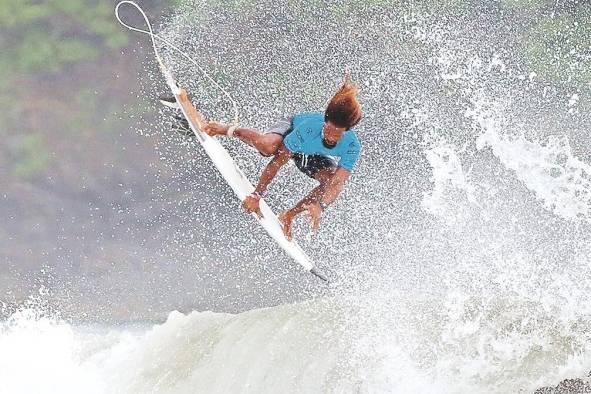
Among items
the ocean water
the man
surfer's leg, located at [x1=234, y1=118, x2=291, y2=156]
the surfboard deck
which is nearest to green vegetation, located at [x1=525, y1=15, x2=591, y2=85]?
the ocean water

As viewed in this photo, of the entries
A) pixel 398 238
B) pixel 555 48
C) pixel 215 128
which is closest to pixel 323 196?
pixel 215 128

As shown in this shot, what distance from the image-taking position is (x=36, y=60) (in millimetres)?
7262

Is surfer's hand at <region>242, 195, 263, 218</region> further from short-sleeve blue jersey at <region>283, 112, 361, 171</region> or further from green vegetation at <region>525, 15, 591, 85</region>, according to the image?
green vegetation at <region>525, 15, 591, 85</region>

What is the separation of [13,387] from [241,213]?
8.38 ft

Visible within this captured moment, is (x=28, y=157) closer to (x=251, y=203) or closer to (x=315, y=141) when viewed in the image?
(x=251, y=203)

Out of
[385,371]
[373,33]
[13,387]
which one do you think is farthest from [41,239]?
[385,371]

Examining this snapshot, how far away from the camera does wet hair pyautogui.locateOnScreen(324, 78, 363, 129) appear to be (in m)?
3.46

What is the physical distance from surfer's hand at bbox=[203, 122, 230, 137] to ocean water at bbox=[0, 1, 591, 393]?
1485mm

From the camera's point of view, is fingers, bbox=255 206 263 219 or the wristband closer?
the wristband

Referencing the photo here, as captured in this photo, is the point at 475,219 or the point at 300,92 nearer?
the point at 475,219

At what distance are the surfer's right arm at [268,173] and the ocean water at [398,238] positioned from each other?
1.16 metres

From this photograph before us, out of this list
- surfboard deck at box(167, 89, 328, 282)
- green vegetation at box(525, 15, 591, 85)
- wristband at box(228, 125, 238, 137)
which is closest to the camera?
wristband at box(228, 125, 238, 137)

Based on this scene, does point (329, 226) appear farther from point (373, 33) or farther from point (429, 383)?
point (429, 383)

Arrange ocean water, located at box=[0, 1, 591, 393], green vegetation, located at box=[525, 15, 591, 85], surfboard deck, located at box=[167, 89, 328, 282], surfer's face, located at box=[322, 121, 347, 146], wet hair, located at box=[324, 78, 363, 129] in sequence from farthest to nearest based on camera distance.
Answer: green vegetation, located at box=[525, 15, 591, 85] → ocean water, located at box=[0, 1, 591, 393] → surfboard deck, located at box=[167, 89, 328, 282] → surfer's face, located at box=[322, 121, 347, 146] → wet hair, located at box=[324, 78, 363, 129]
